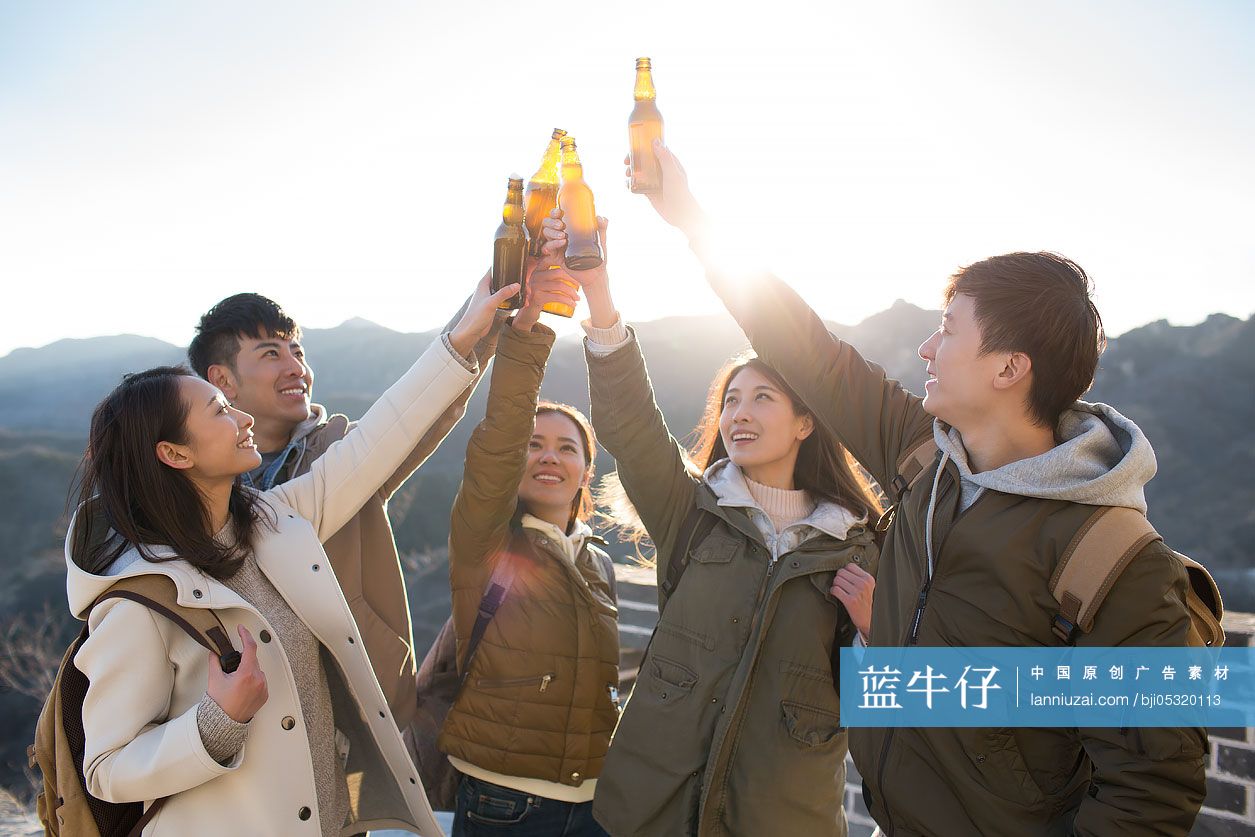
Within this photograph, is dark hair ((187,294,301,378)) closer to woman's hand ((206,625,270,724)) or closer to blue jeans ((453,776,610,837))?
woman's hand ((206,625,270,724))

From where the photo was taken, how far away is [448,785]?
259 cm

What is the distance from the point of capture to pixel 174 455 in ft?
Result: 6.09

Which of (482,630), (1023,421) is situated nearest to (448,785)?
(482,630)

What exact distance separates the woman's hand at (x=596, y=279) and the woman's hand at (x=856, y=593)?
0.96 m

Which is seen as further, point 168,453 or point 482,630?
point 482,630

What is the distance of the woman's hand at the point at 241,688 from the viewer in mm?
1643

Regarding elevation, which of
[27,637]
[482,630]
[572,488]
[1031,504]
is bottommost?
[27,637]

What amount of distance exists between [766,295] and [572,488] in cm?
102

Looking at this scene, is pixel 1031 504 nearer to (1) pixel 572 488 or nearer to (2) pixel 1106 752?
(2) pixel 1106 752

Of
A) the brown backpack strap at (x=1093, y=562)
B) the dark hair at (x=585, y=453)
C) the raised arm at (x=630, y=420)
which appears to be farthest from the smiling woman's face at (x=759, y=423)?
the brown backpack strap at (x=1093, y=562)

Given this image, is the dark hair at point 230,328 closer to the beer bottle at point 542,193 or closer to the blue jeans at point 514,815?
the beer bottle at point 542,193

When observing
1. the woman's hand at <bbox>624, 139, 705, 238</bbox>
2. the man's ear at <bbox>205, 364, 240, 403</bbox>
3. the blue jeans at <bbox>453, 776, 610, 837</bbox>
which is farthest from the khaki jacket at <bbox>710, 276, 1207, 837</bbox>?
the man's ear at <bbox>205, 364, 240, 403</bbox>

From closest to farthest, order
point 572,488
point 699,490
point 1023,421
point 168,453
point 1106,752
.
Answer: point 1106,752, point 1023,421, point 168,453, point 699,490, point 572,488

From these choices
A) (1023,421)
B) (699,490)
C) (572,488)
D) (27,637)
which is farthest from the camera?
(27,637)
